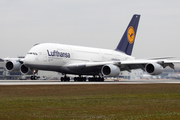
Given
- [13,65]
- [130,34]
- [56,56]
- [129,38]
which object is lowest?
[13,65]

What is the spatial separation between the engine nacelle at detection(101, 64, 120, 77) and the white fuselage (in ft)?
15.8

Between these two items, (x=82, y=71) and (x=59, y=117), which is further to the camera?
(x=82, y=71)

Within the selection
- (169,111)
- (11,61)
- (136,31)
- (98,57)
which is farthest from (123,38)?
(169,111)

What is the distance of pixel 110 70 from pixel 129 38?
51.3ft

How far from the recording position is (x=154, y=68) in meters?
43.1

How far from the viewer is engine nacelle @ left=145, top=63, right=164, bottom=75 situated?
43.3m

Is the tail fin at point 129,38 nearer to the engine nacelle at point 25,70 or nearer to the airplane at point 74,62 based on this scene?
the airplane at point 74,62

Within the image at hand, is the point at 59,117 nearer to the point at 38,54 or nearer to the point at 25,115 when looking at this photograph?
the point at 25,115

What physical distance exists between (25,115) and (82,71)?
35.5 metres

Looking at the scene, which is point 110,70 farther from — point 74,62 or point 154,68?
point 74,62

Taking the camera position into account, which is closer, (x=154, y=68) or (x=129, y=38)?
(x=154, y=68)

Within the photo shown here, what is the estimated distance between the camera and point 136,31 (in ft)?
195

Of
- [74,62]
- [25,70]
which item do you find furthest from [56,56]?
[25,70]

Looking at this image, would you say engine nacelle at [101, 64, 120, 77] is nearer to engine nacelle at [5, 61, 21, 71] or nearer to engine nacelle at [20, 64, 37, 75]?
engine nacelle at [20, 64, 37, 75]
